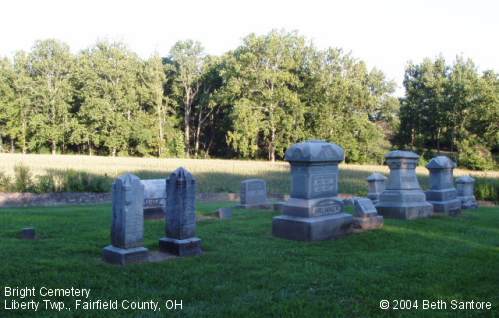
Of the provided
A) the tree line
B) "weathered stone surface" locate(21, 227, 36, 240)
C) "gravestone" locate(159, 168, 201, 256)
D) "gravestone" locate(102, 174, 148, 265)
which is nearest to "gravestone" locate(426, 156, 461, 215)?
"gravestone" locate(159, 168, 201, 256)

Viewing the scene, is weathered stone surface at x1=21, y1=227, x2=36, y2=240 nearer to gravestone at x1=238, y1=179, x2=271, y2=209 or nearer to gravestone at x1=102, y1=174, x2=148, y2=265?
gravestone at x1=102, y1=174, x2=148, y2=265

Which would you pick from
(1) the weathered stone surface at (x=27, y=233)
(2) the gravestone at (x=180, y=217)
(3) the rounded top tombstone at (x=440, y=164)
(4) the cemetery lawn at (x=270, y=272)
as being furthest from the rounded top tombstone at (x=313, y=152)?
(3) the rounded top tombstone at (x=440, y=164)

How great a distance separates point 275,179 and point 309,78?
24829 mm

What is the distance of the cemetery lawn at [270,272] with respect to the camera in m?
4.94

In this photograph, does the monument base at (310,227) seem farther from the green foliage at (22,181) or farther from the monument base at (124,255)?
the green foliage at (22,181)

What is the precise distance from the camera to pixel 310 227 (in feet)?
28.3

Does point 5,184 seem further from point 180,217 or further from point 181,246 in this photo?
point 181,246

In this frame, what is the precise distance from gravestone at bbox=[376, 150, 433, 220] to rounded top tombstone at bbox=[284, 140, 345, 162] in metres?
3.13

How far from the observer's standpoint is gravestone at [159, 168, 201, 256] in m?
7.27

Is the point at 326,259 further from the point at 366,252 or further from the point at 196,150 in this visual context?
the point at 196,150

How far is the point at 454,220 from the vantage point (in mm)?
11797

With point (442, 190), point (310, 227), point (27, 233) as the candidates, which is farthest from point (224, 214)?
point (442, 190)

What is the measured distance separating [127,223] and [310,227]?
353 centimetres

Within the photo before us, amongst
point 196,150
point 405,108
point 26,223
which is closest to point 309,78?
point 405,108
